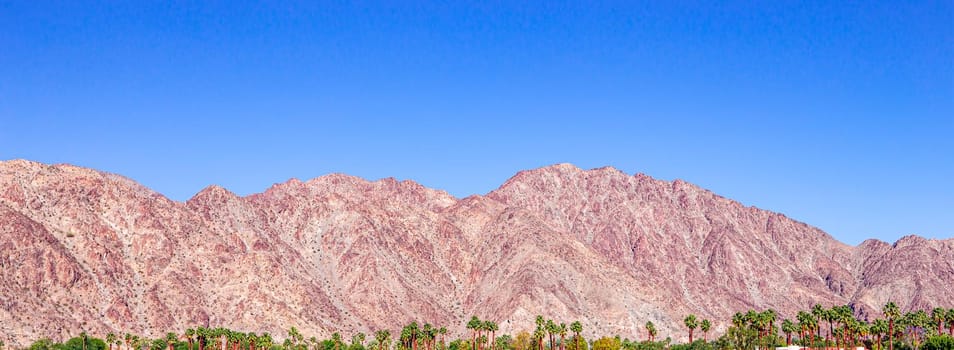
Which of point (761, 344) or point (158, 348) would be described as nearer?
point (761, 344)

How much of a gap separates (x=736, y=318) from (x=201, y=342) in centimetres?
9531

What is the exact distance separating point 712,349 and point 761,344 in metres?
8.22

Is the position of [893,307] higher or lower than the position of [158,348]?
higher

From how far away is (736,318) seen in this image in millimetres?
191125

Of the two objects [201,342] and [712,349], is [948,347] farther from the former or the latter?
[201,342]

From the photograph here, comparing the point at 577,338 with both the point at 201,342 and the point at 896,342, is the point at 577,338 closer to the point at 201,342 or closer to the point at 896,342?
the point at 896,342

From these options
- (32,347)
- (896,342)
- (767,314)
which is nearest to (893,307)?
(896,342)

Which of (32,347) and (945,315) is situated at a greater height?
(945,315)

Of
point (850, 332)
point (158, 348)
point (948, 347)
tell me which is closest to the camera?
point (948, 347)

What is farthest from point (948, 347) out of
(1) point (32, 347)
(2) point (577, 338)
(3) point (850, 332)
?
(1) point (32, 347)

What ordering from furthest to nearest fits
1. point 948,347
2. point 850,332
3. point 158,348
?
point 158,348, point 850,332, point 948,347

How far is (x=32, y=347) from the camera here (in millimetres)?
197625

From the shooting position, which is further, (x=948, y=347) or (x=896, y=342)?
(x=896, y=342)

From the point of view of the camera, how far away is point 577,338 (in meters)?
198
